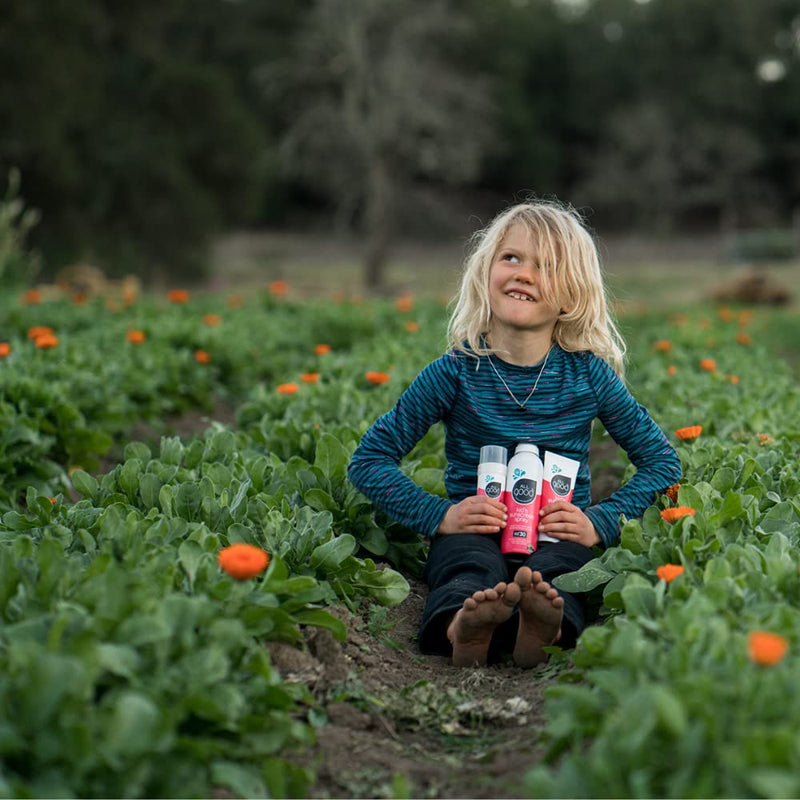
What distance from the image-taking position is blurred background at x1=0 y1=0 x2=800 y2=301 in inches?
768

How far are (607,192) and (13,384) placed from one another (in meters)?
31.7

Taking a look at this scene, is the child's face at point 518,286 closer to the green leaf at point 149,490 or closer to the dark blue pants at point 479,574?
the dark blue pants at point 479,574

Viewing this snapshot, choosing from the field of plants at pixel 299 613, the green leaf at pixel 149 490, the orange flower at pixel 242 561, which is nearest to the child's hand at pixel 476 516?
the field of plants at pixel 299 613

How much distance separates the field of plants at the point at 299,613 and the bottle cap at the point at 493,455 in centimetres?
47

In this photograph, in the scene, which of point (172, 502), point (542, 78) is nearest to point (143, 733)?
point (172, 502)

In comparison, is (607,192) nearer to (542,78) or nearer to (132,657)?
(542,78)

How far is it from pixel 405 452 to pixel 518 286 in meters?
0.68

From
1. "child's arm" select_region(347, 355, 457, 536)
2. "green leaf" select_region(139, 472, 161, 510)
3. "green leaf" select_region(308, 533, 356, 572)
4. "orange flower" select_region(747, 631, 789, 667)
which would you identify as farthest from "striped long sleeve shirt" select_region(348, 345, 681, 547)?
"orange flower" select_region(747, 631, 789, 667)

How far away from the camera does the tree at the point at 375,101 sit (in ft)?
70.7

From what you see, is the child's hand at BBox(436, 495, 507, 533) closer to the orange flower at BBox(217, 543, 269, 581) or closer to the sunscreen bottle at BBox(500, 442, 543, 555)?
the sunscreen bottle at BBox(500, 442, 543, 555)

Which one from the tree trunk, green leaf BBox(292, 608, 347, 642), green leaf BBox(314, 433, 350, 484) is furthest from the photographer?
the tree trunk

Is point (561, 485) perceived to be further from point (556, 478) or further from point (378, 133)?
point (378, 133)

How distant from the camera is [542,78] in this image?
1531 inches

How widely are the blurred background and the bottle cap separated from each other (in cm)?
615
